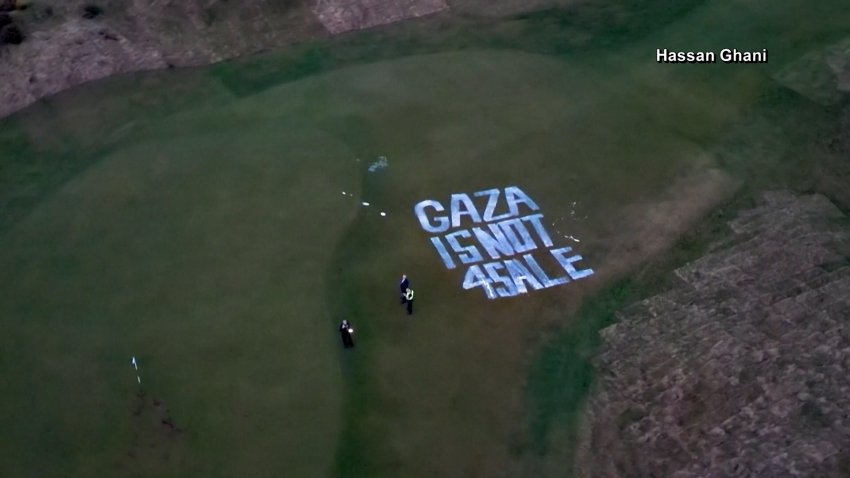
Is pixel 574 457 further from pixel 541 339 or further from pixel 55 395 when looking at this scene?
pixel 55 395

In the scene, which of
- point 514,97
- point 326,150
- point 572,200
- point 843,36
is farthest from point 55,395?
point 843,36

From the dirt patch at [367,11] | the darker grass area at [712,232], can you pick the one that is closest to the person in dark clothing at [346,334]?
the darker grass area at [712,232]

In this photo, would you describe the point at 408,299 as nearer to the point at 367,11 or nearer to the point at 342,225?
the point at 342,225

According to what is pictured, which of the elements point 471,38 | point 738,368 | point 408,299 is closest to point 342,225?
point 408,299

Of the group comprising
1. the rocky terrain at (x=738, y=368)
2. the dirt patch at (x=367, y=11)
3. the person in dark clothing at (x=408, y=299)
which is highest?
the dirt patch at (x=367, y=11)

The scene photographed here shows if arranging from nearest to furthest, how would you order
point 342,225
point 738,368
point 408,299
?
1. point 738,368
2. point 408,299
3. point 342,225

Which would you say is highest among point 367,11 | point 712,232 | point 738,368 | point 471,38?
point 367,11

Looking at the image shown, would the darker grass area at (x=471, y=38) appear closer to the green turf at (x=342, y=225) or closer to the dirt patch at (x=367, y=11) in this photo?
the green turf at (x=342, y=225)
